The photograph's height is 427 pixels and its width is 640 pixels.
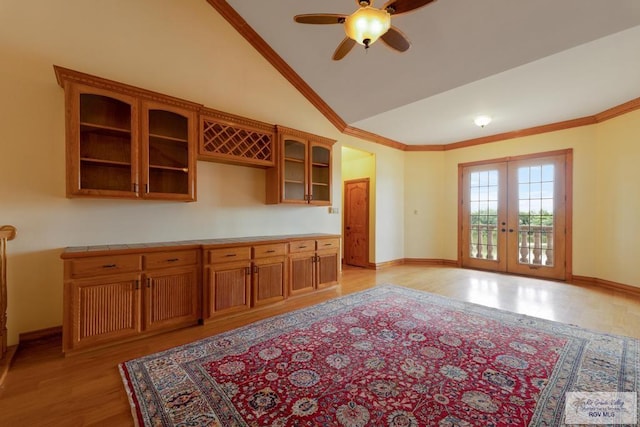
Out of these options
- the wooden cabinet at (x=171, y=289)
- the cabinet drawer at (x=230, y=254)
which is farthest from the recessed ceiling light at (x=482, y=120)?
the wooden cabinet at (x=171, y=289)

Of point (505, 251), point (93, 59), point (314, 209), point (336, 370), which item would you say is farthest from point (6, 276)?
point (505, 251)

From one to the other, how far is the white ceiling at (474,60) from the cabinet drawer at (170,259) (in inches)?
120

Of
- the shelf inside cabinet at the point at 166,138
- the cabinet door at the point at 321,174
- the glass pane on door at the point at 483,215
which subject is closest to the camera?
the shelf inside cabinet at the point at 166,138

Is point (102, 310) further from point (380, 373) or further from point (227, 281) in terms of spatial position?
point (380, 373)

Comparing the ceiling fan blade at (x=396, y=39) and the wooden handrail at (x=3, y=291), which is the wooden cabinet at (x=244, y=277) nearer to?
the wooden handrail at (x=3, y=291)

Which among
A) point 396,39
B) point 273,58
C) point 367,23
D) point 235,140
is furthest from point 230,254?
point 273,58

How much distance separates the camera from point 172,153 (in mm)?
3020


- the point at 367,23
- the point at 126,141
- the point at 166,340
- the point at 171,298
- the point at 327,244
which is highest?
the point at 367,23

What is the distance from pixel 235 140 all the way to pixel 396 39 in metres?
2.09

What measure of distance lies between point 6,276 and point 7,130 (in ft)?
4.15

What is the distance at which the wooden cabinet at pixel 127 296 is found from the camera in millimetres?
2240

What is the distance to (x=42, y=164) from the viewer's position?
2486 mm

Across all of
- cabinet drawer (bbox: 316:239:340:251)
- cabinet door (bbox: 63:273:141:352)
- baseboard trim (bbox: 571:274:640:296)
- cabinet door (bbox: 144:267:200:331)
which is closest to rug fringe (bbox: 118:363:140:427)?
cabinet door (bbox: 63:273:141:352)

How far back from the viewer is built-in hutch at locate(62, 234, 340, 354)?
2271 millimetres
